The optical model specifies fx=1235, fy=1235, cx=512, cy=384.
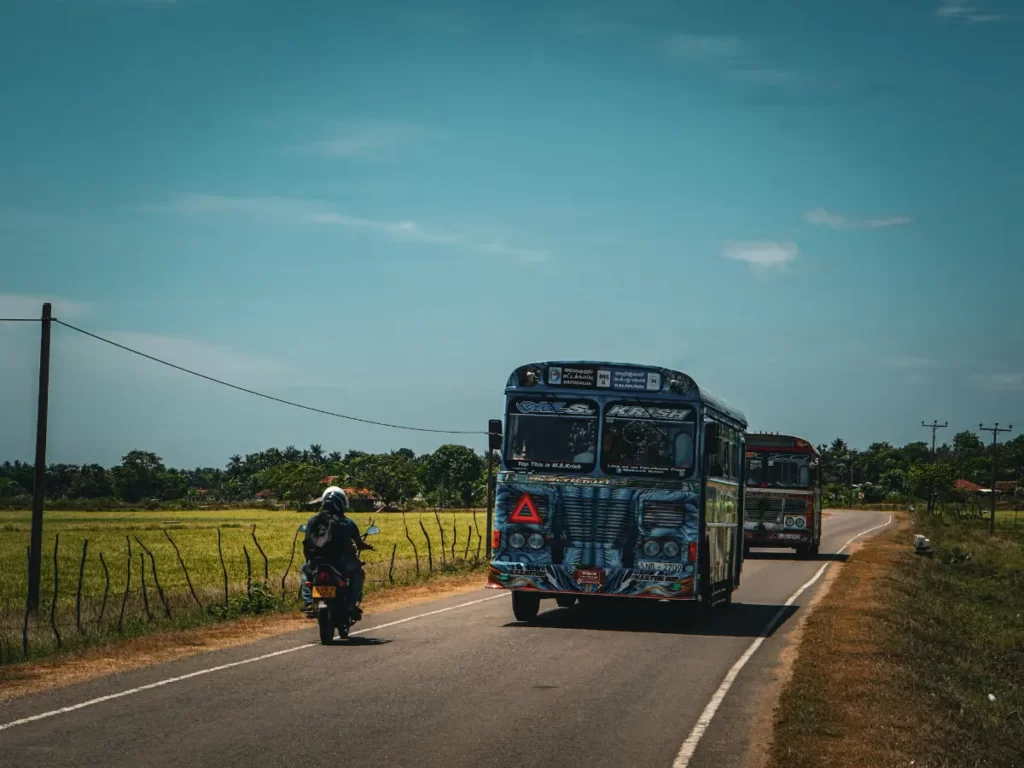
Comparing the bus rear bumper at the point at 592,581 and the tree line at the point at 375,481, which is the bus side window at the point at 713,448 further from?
the tree line at the point at 375,481

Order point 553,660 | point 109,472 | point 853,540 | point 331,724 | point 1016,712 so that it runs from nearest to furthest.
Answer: point 331,724 → point 553,660 → point 1016,712 → point 853,540 → point 109,472

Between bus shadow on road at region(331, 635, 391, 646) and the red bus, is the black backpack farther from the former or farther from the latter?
the red bus

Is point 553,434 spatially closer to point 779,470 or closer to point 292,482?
point 779,470

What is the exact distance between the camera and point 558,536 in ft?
58.2

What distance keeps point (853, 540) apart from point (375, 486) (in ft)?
265

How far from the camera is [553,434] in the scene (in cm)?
1789

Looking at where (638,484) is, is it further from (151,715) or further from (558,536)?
(151,715)

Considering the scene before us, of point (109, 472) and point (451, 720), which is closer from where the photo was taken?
point (451, 720)

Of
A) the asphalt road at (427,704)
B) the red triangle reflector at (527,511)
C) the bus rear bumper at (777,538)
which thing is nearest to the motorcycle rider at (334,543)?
the asphalt road at (427,704)

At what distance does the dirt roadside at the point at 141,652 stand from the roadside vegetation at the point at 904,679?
710 cm

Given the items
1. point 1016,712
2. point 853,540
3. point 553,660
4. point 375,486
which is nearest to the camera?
point 553,660

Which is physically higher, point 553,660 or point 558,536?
point 558,536

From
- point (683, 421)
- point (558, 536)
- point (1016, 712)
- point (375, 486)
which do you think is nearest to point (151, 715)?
point (558, 536)

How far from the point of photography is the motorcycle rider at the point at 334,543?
50.3ft
